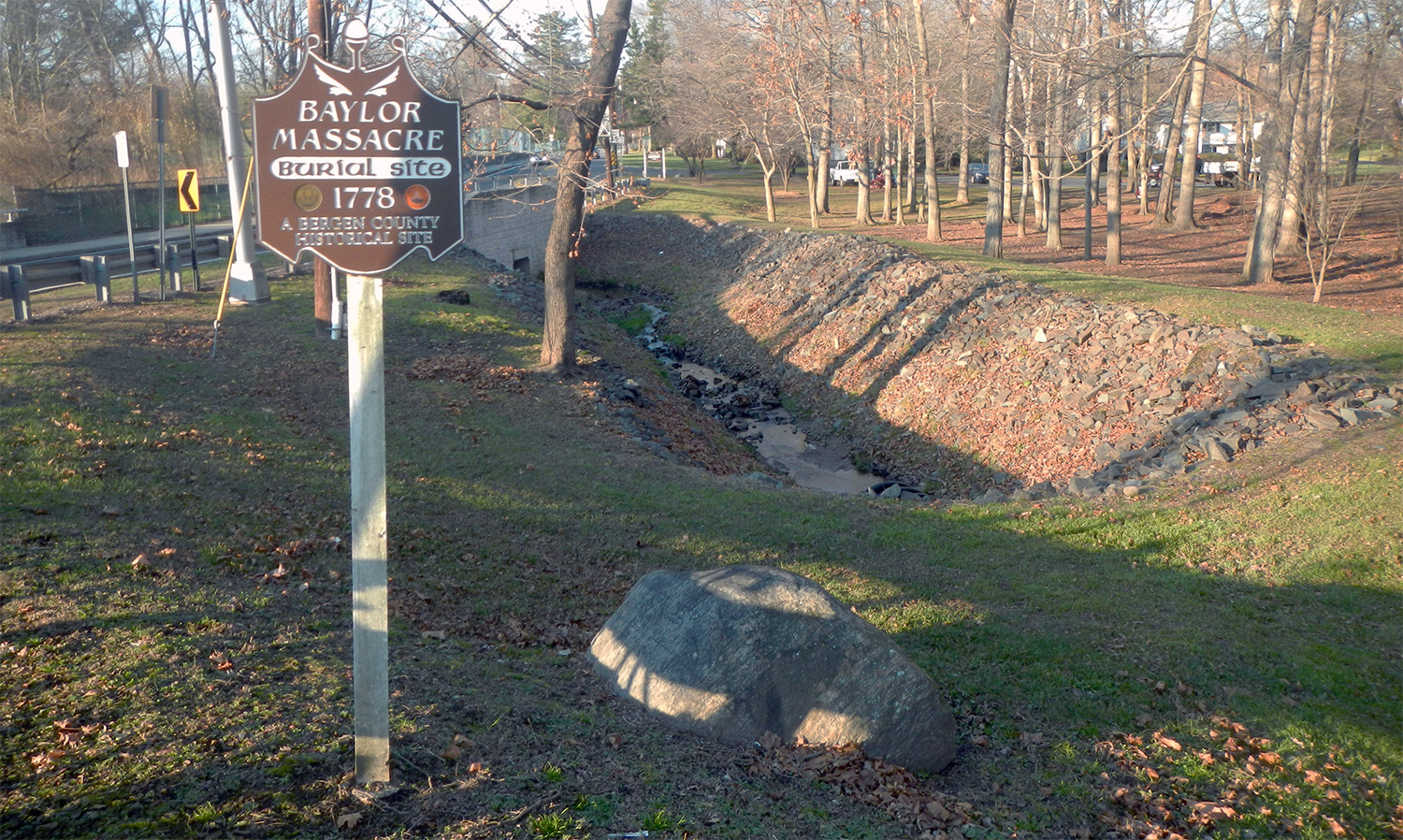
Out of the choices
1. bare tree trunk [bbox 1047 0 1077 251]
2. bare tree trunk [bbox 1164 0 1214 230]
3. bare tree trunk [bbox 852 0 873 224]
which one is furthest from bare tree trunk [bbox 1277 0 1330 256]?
bare tree trunk [bbox 852 0 873 224]

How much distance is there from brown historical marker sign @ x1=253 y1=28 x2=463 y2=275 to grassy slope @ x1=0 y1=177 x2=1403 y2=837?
2414mm

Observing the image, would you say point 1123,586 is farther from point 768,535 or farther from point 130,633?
point 130,633

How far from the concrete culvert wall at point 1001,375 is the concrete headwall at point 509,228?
24.7 ft

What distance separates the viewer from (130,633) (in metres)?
5.50

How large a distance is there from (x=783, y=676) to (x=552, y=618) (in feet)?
8.65

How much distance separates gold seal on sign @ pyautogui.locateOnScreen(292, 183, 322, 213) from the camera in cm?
405

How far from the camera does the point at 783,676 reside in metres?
5.61

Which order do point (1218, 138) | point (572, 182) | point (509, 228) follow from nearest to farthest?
point (572, 182), point (509, 228), point (1218, 138)

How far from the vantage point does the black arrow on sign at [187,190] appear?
15.4m

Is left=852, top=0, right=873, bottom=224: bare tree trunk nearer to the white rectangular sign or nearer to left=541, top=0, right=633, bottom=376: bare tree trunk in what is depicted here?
left=541, top=0, right=633, bottom=376: bare tree trunk

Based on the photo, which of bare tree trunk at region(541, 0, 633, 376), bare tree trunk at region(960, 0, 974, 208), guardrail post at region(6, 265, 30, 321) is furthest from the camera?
bare tree trunk at region(960, 0, 974, 208)

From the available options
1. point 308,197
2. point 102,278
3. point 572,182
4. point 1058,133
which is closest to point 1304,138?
point 1058,133

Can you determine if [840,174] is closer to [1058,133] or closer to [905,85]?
[905,85]

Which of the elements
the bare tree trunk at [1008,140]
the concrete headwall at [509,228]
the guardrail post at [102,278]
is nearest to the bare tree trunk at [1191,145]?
the bare tree trunk at [1008,140]
